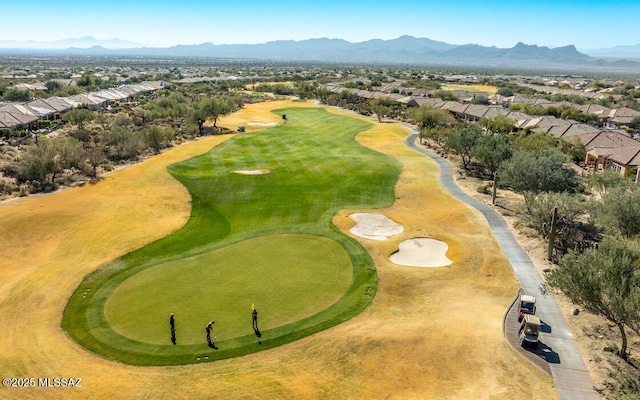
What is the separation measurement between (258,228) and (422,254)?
1576 cm

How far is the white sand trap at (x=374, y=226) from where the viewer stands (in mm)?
41750

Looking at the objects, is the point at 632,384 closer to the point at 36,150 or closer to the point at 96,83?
the point at 36,150

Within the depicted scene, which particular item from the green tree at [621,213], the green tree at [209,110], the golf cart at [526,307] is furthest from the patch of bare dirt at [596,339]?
the green tree at [209,110]

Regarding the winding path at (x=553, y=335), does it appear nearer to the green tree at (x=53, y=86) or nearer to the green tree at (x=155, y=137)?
the green tree at (x=155, y=137)

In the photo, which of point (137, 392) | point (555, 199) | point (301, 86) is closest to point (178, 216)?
point (137, 392)

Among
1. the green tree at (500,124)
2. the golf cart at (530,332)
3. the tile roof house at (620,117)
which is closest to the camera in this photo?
the golf cart at (530,332)

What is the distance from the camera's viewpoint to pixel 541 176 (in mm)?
44750

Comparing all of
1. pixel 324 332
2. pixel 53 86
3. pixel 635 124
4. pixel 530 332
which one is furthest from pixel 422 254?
pixel 53 86

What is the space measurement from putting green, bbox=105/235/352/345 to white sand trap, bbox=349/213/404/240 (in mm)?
5283

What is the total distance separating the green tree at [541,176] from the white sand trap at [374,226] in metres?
13.3

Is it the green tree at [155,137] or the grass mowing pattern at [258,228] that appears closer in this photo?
the grass mowing pattern at [258,228]

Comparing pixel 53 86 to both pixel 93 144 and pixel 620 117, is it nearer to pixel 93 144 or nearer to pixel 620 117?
pixel 93 144

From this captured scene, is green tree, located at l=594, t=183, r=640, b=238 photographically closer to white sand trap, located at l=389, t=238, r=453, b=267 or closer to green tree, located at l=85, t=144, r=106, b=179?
white sand trap, located at l=389, t=238, r=453, b=267

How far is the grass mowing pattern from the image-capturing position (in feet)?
80.8
